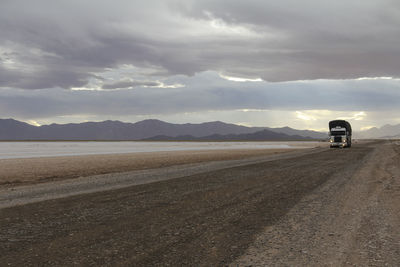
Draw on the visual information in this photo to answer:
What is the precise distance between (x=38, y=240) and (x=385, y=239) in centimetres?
795

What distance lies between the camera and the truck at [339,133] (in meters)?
60.6

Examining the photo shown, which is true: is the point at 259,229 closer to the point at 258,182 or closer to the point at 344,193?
the point at 344,193

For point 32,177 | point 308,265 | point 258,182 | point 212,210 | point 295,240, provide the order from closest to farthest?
point 308,265 < point 295,240 < point 212,210 < point 258,182 < point 32,177

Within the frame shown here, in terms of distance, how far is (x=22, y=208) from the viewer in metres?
11.9

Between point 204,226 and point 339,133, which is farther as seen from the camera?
point 339,133

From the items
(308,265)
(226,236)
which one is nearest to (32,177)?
(226,236)

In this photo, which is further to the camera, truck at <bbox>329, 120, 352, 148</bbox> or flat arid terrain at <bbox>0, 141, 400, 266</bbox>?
truck at <bbox>329, 120, 352, 148</bbox>

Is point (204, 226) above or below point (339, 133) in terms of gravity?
below

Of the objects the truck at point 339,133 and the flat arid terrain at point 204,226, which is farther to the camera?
the truck at point 339,133

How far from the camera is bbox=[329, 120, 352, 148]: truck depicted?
60.6m

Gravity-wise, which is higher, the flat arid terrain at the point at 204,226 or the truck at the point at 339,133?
the truck at the point at 339,133

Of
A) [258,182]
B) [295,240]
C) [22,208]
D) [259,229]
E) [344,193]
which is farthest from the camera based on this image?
[258,182]

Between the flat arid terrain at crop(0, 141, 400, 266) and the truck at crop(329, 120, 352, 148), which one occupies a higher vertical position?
the truck at crop(329, 120, 352, 148)

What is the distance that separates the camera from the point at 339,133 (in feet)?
200
